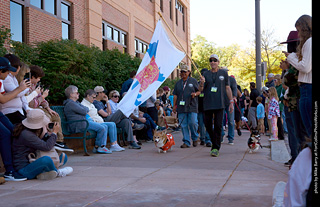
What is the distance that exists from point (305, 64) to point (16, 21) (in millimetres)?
10962

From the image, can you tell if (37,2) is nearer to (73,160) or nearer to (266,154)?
(73,160)

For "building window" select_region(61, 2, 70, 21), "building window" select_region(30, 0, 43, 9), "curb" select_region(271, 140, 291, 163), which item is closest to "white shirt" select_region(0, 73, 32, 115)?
"curb" select_region(271, 140, 291, 163)

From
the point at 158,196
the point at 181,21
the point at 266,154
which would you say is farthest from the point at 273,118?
the point at 181,21

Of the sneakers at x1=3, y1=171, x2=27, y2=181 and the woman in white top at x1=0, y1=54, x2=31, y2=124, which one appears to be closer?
the sneakers at x1=3, y1=171, x2=27, y2=181

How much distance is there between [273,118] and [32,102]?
7.47 metres

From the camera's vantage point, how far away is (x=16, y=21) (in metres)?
13.3

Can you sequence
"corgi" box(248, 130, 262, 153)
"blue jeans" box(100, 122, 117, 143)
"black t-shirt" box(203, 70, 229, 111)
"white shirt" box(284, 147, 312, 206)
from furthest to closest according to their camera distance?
"blue jeans" box(100, 122, 117, 143), "corgi" box(248, 130, 262, 153), "black t-shirt" box(203, 70, 229, 111), "white shirt" box(284, 147, 312, 206)

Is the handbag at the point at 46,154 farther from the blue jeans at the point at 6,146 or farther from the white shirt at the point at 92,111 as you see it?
the white shirt at the point at 92,111

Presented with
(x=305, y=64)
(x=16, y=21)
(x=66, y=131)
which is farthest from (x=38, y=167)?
(x=16, y=21)

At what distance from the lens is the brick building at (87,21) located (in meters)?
13.5

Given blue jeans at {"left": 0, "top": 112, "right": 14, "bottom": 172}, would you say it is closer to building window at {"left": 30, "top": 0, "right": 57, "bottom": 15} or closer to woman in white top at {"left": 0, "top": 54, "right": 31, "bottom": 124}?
woman in white top at {"left": 0, "top": 54, "right": 31, "bottom": 124}

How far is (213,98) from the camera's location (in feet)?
29.1

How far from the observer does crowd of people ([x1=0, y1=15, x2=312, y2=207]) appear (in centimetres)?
515

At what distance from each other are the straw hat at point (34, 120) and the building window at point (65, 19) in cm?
1049
